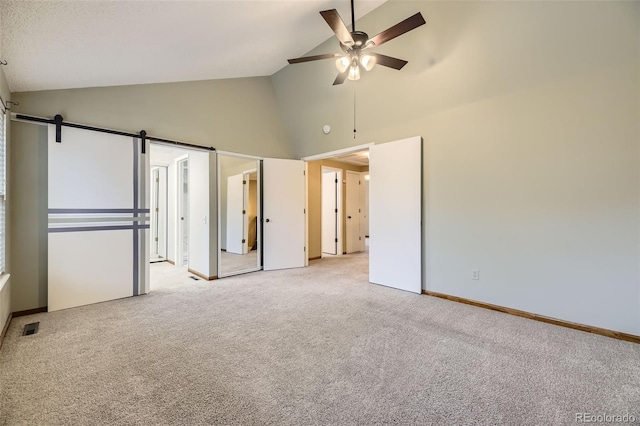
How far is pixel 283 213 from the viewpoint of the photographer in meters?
5.12

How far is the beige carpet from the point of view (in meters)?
1.51

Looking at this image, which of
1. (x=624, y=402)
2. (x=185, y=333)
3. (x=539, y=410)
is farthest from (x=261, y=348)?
(x=624, y=402)

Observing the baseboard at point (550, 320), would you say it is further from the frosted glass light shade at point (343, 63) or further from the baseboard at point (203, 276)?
the baseboard at point (203, 276)

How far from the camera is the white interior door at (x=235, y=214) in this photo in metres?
6.61

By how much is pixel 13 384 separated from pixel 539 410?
3.24 m

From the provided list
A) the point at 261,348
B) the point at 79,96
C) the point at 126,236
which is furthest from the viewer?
the point at 126,236

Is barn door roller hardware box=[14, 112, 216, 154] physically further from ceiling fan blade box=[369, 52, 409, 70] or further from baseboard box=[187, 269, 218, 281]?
ceiling fan blade box=[369, 52, 409, 70]

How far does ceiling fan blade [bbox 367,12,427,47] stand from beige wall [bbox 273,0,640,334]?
92 centimetres

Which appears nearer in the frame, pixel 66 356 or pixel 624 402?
pixel 624 402

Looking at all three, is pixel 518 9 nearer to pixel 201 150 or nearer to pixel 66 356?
pixel 201 150

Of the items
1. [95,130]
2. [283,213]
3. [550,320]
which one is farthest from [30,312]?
[550,320]

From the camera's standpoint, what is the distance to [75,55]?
2424mm

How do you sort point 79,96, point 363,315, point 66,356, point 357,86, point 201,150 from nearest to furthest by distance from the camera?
point 66,356, point 363,315, point 79,96, point 357,86, point 201,150

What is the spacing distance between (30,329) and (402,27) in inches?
172
